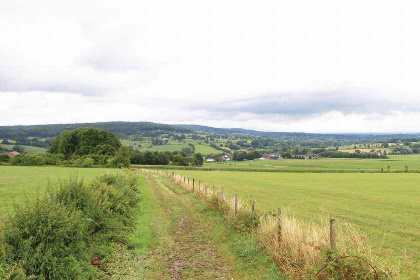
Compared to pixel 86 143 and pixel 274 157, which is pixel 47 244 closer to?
pixel 86 143

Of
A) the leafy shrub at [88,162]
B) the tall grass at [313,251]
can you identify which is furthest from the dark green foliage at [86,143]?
the tall grass at [313,251]

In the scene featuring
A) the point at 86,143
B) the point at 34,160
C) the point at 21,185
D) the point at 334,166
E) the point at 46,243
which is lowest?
the point at 334,166

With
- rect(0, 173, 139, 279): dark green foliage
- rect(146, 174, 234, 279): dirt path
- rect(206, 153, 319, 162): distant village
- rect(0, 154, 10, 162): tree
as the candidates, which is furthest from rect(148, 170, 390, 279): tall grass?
rect(206, 153, 319, 162): distant village

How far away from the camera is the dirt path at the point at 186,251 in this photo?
9.09 metres

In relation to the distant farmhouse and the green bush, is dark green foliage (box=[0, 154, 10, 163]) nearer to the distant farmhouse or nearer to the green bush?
the green bush

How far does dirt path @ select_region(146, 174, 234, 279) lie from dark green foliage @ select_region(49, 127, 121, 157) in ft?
267

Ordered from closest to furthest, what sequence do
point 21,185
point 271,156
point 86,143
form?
1. point 21,185
2. point 86,143
3. point 271,156

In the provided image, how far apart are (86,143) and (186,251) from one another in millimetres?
92737

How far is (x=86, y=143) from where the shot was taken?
311ft

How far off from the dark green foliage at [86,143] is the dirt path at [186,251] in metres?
81.4

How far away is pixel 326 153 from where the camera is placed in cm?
16150

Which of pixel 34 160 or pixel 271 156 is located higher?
pixel 34 160

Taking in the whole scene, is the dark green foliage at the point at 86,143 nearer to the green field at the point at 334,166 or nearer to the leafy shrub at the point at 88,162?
the leafy shrub at the point at 88,162

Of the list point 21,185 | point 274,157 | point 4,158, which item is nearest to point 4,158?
point 4,158
